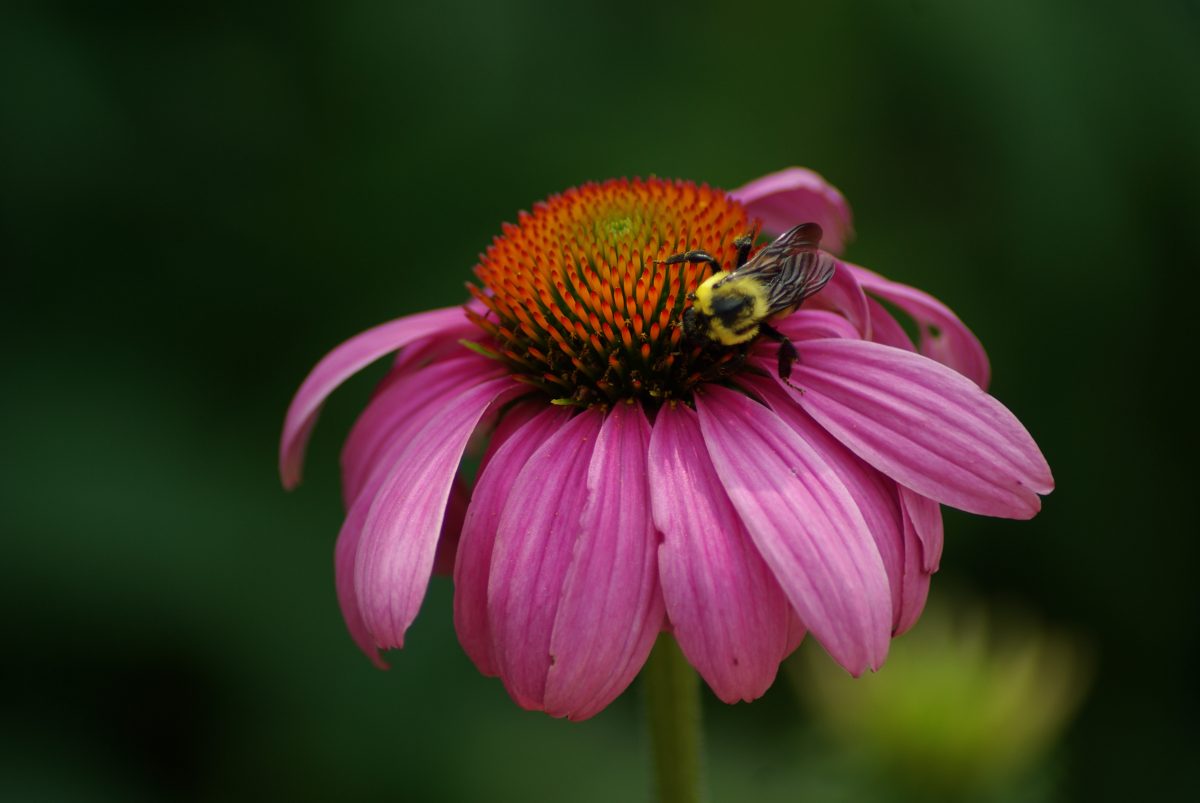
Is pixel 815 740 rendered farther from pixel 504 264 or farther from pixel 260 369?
pixel 260 369

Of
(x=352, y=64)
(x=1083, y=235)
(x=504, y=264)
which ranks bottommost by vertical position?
(x=1083, y=235)

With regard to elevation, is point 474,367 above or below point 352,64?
below

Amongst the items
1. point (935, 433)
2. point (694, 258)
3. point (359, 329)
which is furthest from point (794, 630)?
point (359, 329)

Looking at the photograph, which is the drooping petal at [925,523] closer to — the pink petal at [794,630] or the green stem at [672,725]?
the pink petal at [794,630]

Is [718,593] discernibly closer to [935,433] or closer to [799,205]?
[935,433]

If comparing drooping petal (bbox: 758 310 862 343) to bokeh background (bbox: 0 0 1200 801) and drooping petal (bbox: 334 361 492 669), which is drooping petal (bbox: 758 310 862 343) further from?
bokeh background (bbox: 0 0 1200 801)

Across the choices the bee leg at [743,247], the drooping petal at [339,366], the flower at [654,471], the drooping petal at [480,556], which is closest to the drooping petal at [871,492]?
the flower at [654,471]

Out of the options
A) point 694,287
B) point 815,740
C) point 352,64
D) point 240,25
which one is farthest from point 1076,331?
point 240,25
